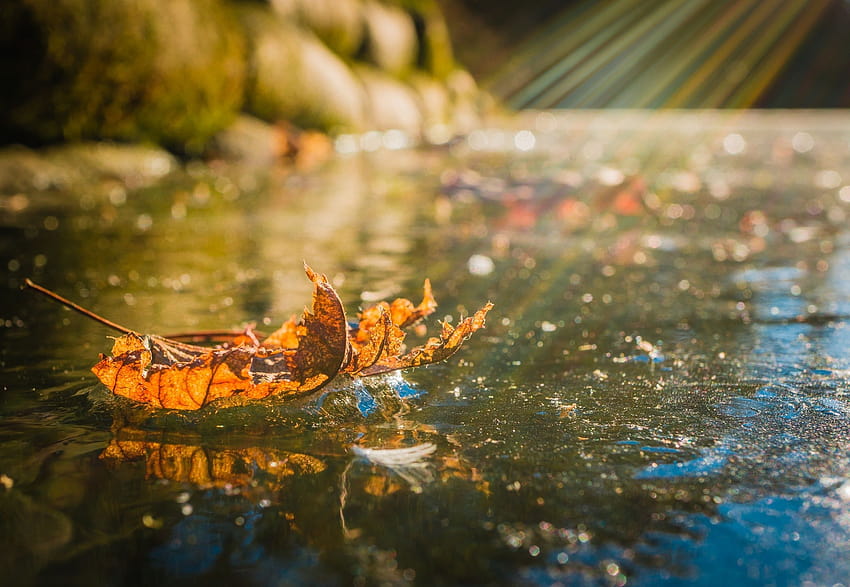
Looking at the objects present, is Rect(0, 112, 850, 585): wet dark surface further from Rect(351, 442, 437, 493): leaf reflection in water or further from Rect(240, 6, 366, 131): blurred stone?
Rect(240, 6, 366, 131): blurred stone

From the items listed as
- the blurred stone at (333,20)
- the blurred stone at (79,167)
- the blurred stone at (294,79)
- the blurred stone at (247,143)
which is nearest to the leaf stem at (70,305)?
the blurred stone at (79,167)

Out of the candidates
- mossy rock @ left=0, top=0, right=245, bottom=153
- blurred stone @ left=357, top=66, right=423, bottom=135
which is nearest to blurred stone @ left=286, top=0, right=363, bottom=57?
blurred stone @ left=357, top=66, right=423, bottom=135

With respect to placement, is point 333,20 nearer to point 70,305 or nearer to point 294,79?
point 294,79

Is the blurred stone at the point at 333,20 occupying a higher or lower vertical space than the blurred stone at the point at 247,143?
higher

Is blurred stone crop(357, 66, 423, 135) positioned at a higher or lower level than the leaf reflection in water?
higher

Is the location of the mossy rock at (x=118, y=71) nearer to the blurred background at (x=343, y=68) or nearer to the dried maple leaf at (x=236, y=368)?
the blurred background at (x=343, y=68)

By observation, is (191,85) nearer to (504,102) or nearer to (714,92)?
(504,102)

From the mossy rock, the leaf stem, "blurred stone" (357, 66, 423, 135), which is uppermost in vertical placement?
"blurred stone" (357, 66, 423, 135)
